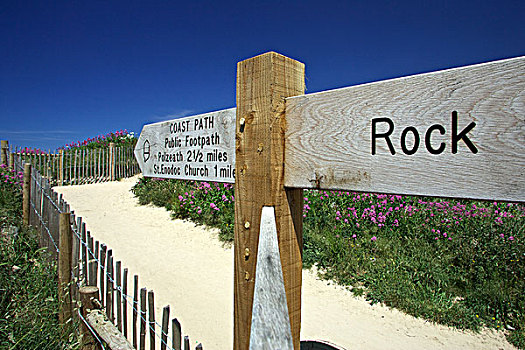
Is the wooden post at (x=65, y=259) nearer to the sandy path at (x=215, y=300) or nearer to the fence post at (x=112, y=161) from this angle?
the sandy path at (x=215, y=300)

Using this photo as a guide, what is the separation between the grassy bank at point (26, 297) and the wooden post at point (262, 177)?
185cm

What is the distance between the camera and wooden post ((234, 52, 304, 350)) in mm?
1167

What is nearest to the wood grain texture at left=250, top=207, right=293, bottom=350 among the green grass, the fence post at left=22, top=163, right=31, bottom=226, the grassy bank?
the grassy bank

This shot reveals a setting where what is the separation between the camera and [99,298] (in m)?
2.95

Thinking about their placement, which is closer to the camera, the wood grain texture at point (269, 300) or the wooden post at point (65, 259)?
the wood grain texture at point (269, 300)

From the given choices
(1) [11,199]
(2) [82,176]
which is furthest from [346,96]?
(2) [82,176]

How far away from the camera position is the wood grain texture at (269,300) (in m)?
0.84

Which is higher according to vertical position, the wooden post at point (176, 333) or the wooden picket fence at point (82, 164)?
the wooden picket fence at point (82, 164)

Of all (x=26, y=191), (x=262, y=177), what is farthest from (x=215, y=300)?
(x=26, y=191)

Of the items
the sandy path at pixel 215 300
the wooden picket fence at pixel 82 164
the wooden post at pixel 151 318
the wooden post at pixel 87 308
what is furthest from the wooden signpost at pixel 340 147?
the wooden picket fence at pixel 82 164

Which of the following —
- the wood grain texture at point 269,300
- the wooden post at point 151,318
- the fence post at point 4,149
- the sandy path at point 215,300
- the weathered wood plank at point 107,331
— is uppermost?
the fence post at point 4,149

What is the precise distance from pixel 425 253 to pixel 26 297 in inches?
201

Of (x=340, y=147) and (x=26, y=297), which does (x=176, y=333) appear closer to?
(x=340, y=147)

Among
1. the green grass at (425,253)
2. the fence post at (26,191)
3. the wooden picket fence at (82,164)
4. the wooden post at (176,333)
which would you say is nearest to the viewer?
the wooden post at (176,333)
